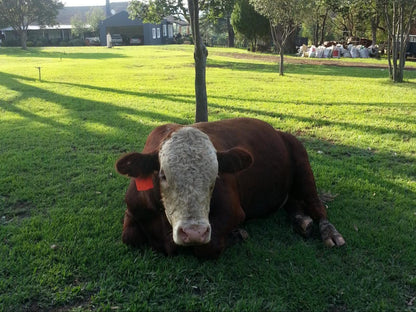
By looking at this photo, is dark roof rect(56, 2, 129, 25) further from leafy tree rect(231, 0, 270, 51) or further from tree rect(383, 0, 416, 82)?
tree rect(383, 0, 416, 82)

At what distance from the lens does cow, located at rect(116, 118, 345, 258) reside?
302 centimetres

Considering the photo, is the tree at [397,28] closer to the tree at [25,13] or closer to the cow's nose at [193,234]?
the cow's nose at [193,234]

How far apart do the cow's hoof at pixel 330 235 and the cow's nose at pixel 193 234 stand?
162 centimetres

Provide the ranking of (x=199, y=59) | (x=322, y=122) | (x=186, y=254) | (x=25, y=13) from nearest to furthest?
(x=186, y=254) → (x=199, y=59) → (x=322, y=122) → (x=25, y=13)

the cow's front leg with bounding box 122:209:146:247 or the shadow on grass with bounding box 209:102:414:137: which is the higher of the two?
the shadow on grass with bounding box 209:102:414:137

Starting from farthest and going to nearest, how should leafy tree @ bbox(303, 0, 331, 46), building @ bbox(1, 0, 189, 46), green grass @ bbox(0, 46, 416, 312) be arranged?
building @ bbox(1, 0, 189, 46) < leafy tree @ bbox(303, 0, 331, 46) < green grass @ bbox(0, 46, 416, 312)

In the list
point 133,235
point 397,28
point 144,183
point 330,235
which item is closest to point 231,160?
point 144,183

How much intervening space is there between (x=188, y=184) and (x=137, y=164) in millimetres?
513

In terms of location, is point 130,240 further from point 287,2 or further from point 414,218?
point 287,2

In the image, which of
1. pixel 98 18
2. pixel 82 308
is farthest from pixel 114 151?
pixel 98 18

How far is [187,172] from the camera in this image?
3.02 meters

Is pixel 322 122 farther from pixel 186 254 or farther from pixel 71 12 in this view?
pixel 71 12

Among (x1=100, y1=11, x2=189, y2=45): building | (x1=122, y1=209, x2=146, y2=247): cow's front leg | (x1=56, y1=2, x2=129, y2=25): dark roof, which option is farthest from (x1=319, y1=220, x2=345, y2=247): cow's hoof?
(x1=56, y1=2, x2=129, y2=25): dark roof

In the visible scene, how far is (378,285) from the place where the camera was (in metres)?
3.32
